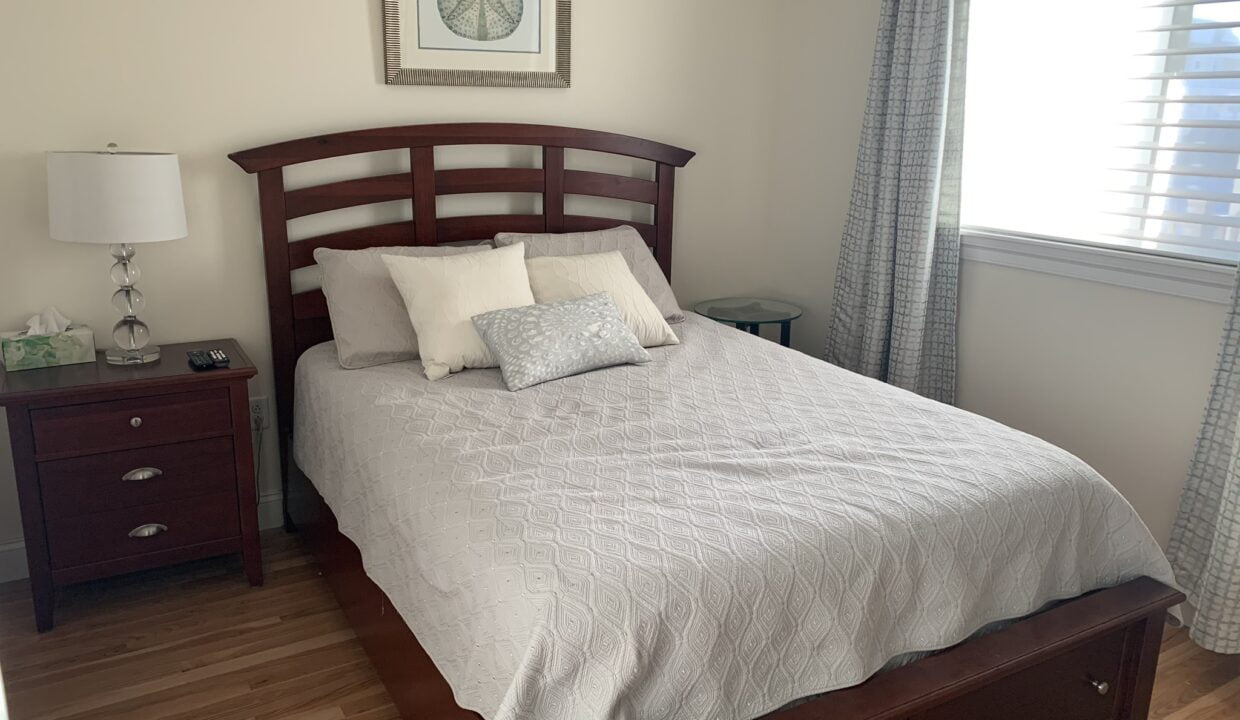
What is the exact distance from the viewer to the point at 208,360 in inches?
102

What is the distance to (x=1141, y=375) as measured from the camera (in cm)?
269

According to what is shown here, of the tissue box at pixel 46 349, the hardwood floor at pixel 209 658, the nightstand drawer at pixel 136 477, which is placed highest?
the tissue box at pixel 46 349

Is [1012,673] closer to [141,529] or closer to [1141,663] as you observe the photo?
[1141,663]

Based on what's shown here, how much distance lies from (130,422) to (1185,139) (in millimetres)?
2951

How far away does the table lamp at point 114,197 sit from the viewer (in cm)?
238

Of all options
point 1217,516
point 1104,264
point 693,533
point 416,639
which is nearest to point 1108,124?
point 1104,264

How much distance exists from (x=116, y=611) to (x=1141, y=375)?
297 centimetres

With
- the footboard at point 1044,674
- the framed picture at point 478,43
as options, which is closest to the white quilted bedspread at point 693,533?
the footboard at point 1044,674

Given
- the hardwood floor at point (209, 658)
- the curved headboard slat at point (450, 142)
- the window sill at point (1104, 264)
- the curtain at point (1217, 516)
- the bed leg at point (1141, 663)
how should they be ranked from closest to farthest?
the bed leg at point (1141, 663)
the hardwood floor at point (209, 658)
the curtain at point (1217, 516)
the window sill at point (1104, 264)
the curved headboard slat at point (450, 142)

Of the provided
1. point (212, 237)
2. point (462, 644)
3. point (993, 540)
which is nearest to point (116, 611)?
point (212, 237)

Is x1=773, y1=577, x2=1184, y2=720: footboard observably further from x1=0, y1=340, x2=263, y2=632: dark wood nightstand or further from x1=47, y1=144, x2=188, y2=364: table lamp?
x1=47, y1=144, x2=188, y2=364: table lamp

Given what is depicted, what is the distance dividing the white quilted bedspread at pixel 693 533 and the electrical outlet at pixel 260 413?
0.62m

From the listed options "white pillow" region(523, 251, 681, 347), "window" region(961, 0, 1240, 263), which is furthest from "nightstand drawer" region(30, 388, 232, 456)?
"window" region(961, 0, 1240, 263)

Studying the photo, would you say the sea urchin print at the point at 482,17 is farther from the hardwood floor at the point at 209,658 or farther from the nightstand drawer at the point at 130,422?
the hardwood floor at the point at 209,658
